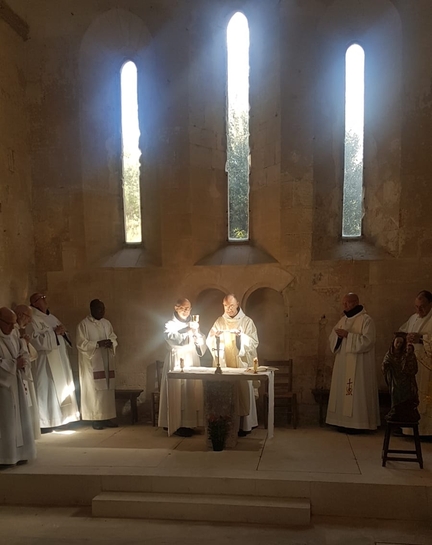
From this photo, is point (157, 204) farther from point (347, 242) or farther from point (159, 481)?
point (159, 481)

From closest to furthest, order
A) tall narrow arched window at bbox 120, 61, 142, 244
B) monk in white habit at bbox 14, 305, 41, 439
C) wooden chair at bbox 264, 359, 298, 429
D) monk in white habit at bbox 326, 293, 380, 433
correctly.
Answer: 1. monk in white habit at bbox 14, 305, 41, 439
2. monk in white habit at bbox 326, 293, 380, 433
3. wooden chair at bbox 264, 359, 298, 429
4. tall narrow arched window at bbox 120, 61, 142, 244

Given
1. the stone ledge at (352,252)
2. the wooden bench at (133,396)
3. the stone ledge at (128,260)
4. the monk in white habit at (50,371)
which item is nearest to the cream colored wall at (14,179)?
the monk in white habit at (50,371)

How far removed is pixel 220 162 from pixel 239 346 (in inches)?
151

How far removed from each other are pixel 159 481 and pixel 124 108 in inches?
277

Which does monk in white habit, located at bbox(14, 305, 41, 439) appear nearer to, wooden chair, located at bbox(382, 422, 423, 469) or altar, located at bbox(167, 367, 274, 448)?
altar, located at bbox(167, 367, 274, 448)

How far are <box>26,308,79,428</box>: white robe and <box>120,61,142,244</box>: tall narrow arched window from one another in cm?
275

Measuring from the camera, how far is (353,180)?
8828mm

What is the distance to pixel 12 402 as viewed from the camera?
242 inches

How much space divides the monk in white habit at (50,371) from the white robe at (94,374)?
0.26 metres

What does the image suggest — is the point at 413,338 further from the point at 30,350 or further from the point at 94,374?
the point at 30,350

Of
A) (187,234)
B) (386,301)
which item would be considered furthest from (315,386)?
(187,234)

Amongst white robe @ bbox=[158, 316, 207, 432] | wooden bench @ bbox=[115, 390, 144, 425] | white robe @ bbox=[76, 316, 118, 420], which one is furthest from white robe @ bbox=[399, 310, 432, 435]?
white robe @ bbox=[76, 316, 118, 420]

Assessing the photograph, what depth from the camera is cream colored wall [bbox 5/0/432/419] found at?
8.27 m

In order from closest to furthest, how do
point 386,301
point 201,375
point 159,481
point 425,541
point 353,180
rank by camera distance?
1. point 425,541
2. point 159,481
3. point 201,375
4. point 386,301
5. point 353,180
